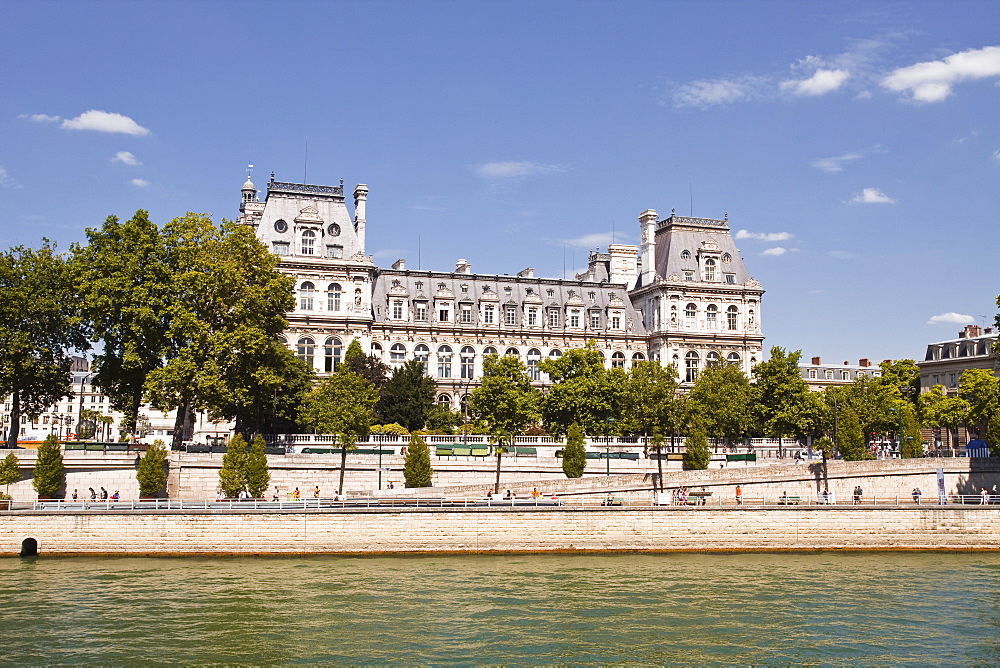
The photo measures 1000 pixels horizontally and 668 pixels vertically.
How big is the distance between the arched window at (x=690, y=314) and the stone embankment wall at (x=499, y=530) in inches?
1778

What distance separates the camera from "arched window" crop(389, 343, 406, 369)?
83188 mm

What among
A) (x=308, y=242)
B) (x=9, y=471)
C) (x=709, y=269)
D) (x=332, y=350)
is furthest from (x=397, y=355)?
(x=9, y=471)

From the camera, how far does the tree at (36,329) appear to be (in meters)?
56.9

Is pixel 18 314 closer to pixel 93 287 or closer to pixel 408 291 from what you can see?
pixel 93 287

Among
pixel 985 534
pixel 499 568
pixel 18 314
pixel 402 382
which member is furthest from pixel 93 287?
pixel 985 534

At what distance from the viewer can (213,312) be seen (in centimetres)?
5947

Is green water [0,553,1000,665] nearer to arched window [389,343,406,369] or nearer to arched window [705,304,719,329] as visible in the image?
arched window [389,343,406,369]

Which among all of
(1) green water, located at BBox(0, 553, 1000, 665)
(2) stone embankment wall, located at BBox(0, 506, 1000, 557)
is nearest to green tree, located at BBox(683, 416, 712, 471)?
(2) stone embankment wall, located at BBox(0, 506, 1000, 557)

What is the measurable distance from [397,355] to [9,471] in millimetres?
36549

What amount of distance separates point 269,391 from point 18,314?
13.9 meters

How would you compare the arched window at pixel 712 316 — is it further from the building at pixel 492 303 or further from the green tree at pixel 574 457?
the green tree at pixel 574 457

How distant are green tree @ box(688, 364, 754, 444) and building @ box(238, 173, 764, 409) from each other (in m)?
10.6

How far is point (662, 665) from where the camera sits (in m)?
26.9

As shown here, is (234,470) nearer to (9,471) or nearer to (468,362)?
(9,471)
